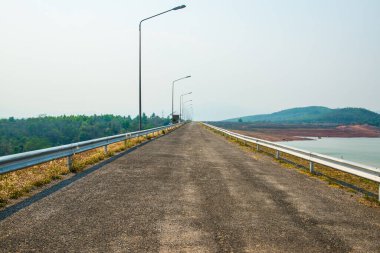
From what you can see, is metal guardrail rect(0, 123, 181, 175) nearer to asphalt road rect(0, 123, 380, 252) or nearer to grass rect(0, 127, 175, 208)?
grass rect(0, 127, 175, 208)

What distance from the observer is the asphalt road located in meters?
4.55

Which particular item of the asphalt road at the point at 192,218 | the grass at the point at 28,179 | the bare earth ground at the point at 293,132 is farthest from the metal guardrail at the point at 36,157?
the bare earth ground at the point at 293,132

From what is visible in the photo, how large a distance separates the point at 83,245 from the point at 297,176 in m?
7.71

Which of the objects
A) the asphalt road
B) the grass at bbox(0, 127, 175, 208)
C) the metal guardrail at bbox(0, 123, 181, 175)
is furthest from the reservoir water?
the grass at bbox(0, 127, 175, 208)

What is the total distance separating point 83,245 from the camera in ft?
14.7

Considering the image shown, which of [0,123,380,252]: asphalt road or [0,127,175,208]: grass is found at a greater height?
[0,127,175,208]: grass

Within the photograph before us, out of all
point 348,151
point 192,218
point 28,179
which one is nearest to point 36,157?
point 28,179

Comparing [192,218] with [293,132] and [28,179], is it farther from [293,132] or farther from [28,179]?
[293,132]

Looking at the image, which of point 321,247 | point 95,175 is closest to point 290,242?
point 321,247

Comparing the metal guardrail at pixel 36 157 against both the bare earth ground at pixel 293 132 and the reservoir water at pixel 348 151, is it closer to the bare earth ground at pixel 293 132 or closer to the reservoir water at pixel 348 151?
the reservoir water at pixel 348 151

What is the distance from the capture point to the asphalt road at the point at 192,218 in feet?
14.9

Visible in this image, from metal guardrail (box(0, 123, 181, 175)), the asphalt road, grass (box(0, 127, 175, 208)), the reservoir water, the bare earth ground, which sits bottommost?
the reservoir water

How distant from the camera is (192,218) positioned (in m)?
5.71

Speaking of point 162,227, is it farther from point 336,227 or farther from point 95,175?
point 95,175
